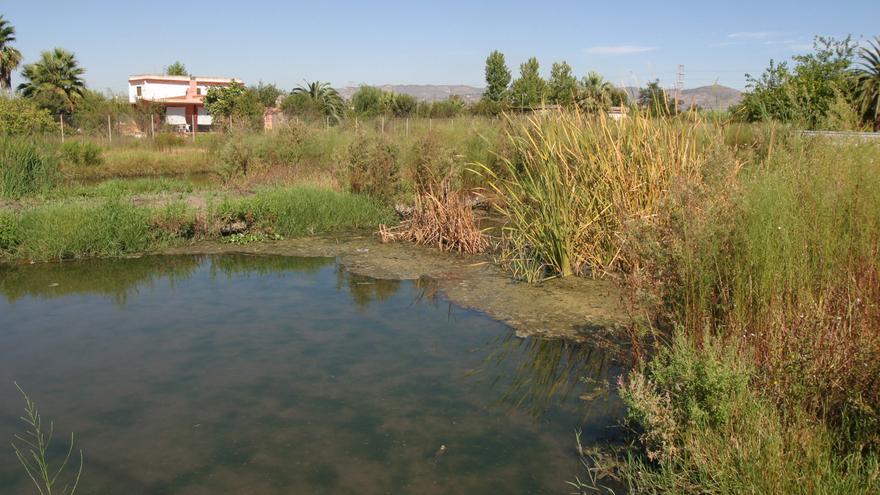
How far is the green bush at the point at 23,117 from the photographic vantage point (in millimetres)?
24516

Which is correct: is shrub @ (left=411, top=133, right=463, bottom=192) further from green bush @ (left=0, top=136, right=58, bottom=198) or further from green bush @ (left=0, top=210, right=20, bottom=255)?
green bush @ (left=0, top=136, right=58, bottom=198)

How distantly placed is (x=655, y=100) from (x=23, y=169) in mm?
11883

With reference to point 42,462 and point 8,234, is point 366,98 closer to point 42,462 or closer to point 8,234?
point 8,234

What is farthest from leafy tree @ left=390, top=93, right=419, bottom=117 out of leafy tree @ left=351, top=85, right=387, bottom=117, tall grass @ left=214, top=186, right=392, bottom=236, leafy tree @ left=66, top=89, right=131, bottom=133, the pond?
the pond

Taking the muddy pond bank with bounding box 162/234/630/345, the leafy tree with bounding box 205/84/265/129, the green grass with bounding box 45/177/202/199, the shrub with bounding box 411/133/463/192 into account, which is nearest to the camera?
the muddy pond bank with bounding box 162/234/630/345

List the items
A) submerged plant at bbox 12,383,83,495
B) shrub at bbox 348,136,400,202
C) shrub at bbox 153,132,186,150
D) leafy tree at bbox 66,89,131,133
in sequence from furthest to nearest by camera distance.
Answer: leafy tree at bbox 66,89,131,133 < shrub at bbox 153,132,186,150 < shrub at bbox 348,136,400,202 < submerged plant at bbox 12,383,83,495

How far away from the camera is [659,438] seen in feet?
12.8

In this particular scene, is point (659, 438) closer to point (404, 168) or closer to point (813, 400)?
point (813, 400)

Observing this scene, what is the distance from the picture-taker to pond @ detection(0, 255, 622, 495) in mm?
4312

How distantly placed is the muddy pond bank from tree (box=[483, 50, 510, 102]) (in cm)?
3444

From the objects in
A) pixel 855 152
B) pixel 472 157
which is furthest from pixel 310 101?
pixel 855 152

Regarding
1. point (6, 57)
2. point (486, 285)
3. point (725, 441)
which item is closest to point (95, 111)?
point (6, 57)

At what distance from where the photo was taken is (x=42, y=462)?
399 cm

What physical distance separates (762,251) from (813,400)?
104cm
